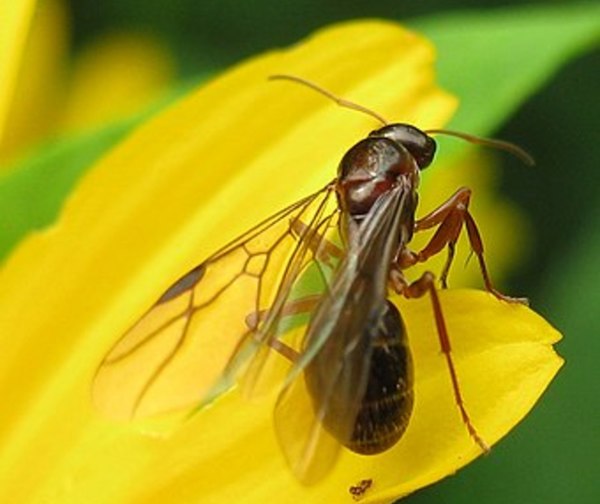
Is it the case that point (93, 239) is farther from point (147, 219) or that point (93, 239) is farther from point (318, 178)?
point (318, 178)

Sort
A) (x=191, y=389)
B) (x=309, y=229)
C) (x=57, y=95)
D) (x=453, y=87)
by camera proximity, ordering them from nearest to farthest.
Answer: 1. (x=191, y=389)
2. (x=309, y=229)
3. (x=453, y=87)
4. (x=57, y=95)

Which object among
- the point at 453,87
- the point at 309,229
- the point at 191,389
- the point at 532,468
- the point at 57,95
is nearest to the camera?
the point at 191,389

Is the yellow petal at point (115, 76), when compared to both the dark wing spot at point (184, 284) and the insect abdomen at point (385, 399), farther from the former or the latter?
the insect abdomen at point (385, 399)

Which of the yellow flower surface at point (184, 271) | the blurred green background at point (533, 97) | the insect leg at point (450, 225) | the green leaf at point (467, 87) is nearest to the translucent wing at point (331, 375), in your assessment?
the yellow flower surface at point (184, 271)

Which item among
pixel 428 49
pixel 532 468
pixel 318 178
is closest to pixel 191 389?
pixel 318 178

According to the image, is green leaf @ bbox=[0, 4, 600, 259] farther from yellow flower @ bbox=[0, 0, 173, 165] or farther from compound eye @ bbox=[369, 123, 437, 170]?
yellow flower @ bbox=[0, 0, 173, 165]

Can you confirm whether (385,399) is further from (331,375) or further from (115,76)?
(115,76)

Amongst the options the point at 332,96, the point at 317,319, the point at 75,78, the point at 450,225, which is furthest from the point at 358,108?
the point at 75,78

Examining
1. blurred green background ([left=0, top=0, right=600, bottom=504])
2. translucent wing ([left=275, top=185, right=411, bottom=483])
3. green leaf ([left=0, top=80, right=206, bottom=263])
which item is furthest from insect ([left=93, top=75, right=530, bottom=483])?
blurred green background ([left=0, top=0, right=600, bottom=504])
